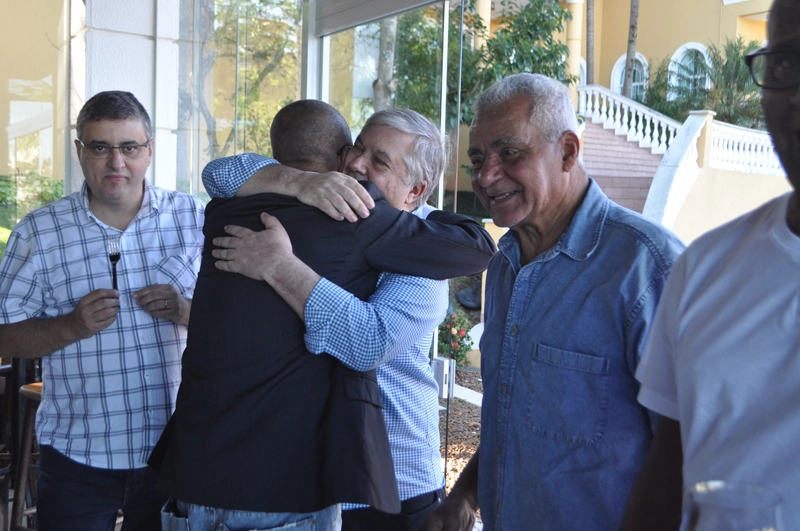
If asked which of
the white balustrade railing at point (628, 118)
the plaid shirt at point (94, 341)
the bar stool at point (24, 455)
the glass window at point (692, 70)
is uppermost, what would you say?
the glass window at point (692, 70)

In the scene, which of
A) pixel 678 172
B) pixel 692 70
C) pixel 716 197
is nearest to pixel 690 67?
pixel 692 70

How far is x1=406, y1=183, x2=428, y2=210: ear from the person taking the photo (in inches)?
71.9

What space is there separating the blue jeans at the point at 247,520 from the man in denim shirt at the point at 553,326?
0.28 m

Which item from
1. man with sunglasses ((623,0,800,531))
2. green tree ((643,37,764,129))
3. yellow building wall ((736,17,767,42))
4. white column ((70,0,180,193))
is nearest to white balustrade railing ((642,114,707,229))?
green tree ((643,37,764,129))

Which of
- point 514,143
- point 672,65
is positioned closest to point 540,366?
point 514,143

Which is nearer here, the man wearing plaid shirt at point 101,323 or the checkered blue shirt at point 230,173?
the checkered blue shirt at point 230,173

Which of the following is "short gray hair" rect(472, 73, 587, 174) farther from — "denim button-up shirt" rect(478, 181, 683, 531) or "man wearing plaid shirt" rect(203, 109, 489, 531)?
"man wearing plaid shirt" rect(203, 109, 489, 531)

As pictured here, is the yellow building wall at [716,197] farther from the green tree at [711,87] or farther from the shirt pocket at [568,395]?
the shirt pocket at [568,395]

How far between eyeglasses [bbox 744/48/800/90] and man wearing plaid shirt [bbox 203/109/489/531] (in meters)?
0.78

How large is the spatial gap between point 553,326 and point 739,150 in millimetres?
15016

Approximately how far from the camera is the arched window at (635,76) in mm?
20703

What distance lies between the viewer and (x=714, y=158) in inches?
570

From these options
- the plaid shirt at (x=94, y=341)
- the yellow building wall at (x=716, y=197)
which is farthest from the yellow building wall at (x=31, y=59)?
the yellow building wall at (x=716, y=197)

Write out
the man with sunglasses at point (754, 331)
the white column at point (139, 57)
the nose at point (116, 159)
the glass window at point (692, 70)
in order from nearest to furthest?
the man with sunglasses at point (754, 331)
the nose at point (116, 159)
the white column at point (139, 57)
the glass window at point (692, 70)
